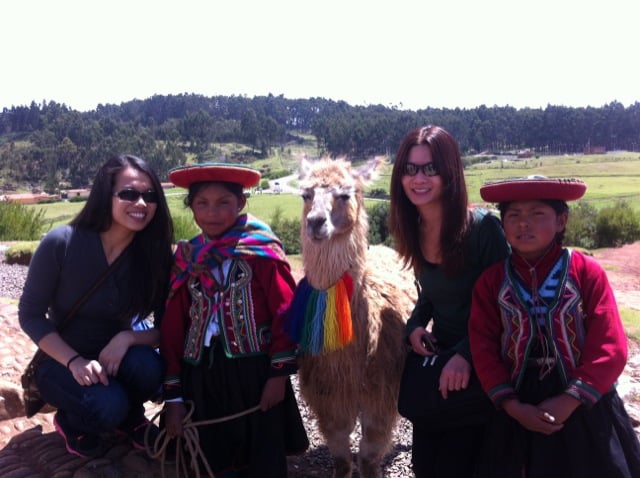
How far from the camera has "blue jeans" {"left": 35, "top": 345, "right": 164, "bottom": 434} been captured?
8.09 ft

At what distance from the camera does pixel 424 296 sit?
2.78m

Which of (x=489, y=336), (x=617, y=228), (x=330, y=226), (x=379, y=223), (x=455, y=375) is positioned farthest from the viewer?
(x=617, y=228)

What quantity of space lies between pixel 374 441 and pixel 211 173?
1.81 m

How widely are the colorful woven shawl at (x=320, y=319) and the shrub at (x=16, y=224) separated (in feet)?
48.3

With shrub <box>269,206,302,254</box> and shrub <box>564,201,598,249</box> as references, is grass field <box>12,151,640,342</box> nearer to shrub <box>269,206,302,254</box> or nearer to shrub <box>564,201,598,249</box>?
shrub <box>269,206,302,254</box>

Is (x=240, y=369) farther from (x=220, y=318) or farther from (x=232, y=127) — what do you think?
(x=232, y=127)

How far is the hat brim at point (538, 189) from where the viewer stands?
7.00 ft

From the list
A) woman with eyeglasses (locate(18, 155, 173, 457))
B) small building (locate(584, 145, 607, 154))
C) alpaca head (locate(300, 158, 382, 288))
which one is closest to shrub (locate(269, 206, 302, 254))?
alpaca head (locate(300, 158, 382, 288))

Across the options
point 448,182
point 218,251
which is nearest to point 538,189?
point 448,182

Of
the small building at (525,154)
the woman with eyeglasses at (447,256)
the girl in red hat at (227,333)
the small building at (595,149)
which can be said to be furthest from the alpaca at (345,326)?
the small building at (595,149)

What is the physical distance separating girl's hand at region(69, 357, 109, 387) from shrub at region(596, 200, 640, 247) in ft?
59.5

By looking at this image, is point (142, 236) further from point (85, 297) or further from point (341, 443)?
point (341, 443)

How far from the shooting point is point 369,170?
3.15 metres

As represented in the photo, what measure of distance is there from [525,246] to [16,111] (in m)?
117
